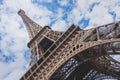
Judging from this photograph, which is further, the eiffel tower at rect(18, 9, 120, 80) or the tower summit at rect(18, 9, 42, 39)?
the tower summit at rect(18, 9, 42, 39)

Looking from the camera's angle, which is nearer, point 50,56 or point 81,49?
point 81,49

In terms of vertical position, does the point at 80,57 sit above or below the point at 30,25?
below

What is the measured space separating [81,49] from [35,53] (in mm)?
8871

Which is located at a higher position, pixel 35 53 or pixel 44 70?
pixel 35 53

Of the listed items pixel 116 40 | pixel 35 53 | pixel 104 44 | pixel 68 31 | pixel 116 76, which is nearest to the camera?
pixel 116 40

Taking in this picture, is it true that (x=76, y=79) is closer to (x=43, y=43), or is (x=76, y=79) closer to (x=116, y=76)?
(x=116, y=76)

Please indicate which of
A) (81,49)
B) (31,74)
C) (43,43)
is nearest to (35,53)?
(43,43)

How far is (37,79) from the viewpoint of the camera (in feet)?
93.7

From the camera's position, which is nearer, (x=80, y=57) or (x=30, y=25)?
(x=80, y=57)

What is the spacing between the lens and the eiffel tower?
24328mm

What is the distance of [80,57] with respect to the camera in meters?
27.3

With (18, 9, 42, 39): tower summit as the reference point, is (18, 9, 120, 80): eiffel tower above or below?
below

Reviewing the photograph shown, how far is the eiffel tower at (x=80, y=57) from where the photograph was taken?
24.3 meters

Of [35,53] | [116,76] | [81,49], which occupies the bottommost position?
[116,76]
